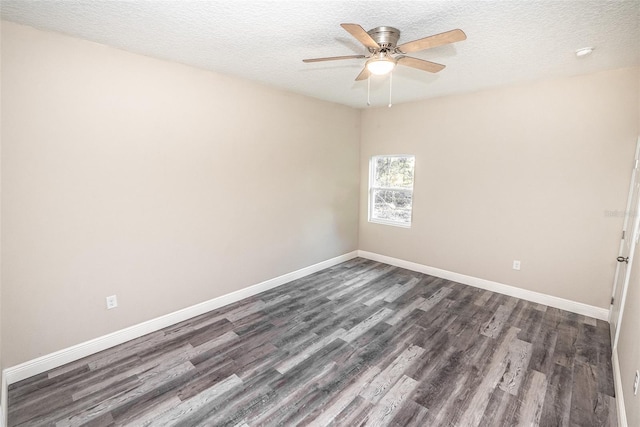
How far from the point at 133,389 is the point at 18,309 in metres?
1.04

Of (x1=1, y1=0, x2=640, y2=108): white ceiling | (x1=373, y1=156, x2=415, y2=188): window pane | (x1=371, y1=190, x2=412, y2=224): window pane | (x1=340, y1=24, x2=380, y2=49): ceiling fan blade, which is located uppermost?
(x1=1, y1=0, x2=640, y2=108): white ceiling

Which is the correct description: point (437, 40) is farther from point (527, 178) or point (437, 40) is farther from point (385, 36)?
point (527, 178)

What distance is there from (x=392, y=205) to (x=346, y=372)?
9.93 ft

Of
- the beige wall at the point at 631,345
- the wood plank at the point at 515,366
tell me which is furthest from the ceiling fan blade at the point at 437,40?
the wood plank at the point at 515,366

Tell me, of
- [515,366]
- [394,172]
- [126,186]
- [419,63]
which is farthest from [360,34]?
[394,172]

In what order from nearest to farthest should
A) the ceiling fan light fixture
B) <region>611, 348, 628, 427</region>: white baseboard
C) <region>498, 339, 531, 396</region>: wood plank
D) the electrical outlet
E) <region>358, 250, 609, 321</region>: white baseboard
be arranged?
1. <region>611, 348, 628, 427</region>: white baseboard
2. the ceiling fan light fixture
3. <region>498, 339, 531, 396</region>: wood plank
4. the electrical outlet
5. <region>358, 250, 609, 321</region>: white baseboard

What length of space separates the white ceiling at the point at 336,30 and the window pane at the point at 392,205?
2.03 meters

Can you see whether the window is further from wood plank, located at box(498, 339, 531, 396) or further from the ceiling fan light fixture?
the ceiling fan light fixture

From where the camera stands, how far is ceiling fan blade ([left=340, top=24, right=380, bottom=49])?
157 cm

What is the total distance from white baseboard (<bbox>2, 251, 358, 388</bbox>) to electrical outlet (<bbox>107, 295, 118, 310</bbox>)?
0.25 m

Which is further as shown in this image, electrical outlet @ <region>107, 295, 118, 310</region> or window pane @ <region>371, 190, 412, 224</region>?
window pane @ <region>371, 190, 412, 224</region>

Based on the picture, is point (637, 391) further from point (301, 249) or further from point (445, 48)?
point (301, 249)

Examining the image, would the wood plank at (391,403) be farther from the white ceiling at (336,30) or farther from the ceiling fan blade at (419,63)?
the white ceiling at (336,30)

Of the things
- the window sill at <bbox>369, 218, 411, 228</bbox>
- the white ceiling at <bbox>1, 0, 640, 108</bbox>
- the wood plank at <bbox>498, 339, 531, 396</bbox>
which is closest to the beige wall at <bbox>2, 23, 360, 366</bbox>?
the white ceiling at <bbox>1, 0, 640, 108</bbox>
